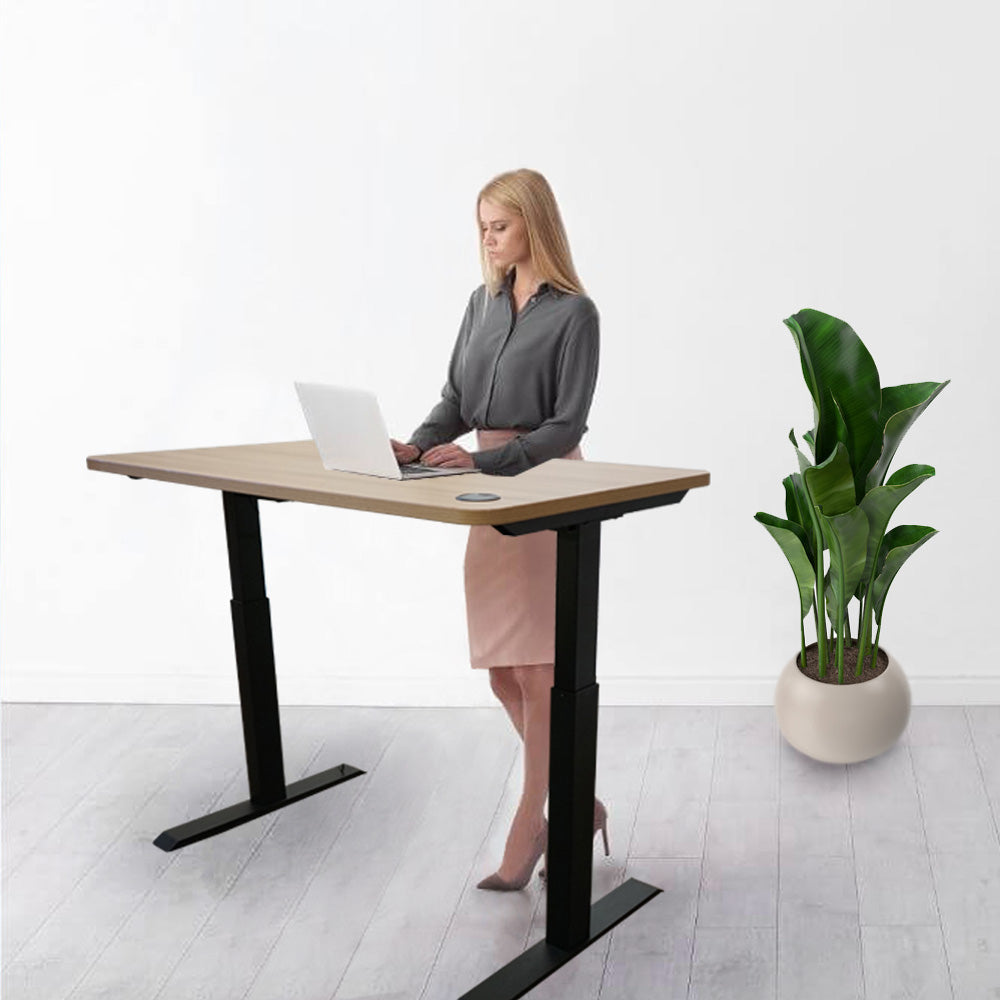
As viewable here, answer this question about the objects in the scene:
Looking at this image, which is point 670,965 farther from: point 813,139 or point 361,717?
point 813,139

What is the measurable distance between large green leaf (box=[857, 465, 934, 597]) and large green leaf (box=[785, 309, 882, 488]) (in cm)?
13

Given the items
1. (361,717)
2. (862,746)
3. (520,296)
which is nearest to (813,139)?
(520,296)

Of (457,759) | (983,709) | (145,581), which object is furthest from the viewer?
(145,581)

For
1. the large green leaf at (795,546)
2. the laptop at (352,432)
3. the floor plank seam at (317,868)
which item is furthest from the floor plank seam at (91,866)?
the large green leaf at (795,546)

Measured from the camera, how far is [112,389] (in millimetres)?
4141

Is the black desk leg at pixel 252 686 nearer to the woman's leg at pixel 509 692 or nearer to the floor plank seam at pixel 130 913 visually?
the floor plank seam at pixel 130 913

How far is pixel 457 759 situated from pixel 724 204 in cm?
189

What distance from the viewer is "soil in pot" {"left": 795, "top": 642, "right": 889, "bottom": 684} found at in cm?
346

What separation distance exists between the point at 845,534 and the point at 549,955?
1.39 m

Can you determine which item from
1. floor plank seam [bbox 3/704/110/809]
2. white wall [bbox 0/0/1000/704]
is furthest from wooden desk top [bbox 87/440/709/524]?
white wall [bbox 0/0/1000/704]

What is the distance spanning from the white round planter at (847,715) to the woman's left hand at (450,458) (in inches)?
56.6

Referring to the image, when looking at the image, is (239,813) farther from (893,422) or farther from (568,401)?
(893,422)

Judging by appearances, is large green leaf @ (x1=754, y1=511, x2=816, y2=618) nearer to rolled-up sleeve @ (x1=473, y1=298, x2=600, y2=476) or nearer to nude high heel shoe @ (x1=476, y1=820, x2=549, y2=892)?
rolled-up sleeve @ (x1=473, y1=298, x2=600, y2=476)

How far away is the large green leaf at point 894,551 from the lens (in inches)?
130
